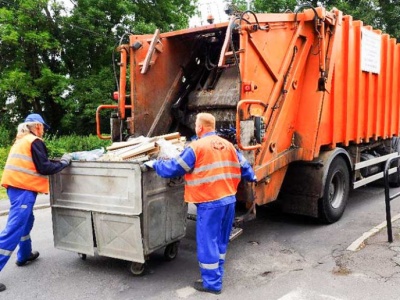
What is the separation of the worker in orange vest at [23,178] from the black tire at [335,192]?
3.19 m

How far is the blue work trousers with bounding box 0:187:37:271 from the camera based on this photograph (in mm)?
3871

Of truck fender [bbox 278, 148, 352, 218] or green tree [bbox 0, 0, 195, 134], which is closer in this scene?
truck fender [bbox 278, 148, 352, 218]

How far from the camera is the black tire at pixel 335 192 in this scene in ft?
17.8

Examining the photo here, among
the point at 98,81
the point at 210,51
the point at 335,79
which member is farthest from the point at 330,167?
the point at 98,81

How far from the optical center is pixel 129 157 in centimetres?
400

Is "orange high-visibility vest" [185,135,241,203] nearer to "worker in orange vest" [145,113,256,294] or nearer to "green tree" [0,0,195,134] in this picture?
"worker in orange vest" [145,113,256,294]

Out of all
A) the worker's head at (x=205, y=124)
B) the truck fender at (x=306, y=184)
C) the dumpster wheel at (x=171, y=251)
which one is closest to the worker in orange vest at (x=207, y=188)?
the worker's head at (x=205, y=124)

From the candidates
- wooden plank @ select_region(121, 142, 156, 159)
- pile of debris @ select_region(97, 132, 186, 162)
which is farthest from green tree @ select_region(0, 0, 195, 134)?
wooden plank @ select_region(121, 142, 156, 159)

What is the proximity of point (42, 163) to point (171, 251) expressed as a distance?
4.99 feet

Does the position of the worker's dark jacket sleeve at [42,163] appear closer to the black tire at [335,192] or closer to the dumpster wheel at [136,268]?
the dumpster wheel at [136,268]

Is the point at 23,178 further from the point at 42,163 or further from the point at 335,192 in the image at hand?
the point at 335,192

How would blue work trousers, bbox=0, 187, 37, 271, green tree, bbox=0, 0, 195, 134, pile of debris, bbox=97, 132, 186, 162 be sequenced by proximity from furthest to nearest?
green tree, bbox=0, 0, 195, 134 < pile of debris, bbox=97, 132, 186, 162 < blue work trousers, bbox=0, 187, 37, 271

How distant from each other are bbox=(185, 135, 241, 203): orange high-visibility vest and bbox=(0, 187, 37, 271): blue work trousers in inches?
61.9

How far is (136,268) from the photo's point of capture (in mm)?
3953
